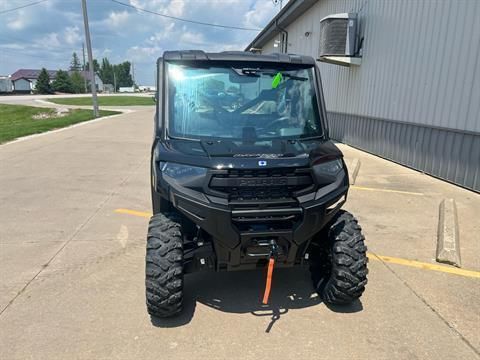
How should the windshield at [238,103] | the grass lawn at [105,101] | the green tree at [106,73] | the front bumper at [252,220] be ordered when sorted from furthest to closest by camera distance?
the green tree at [106,73], the grass lawn at [105,101], the windshield at [238,103], the front bumper at [252,220]

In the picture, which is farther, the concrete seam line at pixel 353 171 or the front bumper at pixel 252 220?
the concrete seam line at pixel 353 171

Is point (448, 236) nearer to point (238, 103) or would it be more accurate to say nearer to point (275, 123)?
point (275, 123)

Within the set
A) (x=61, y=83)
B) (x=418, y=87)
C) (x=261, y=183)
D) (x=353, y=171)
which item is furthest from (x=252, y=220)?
(x=61, y=83)

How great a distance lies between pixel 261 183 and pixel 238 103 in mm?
928

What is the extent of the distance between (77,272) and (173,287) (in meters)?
1.54

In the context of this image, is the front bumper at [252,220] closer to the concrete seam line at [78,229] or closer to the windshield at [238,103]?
the windshield at [238,103]

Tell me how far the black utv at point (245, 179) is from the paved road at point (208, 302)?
0.94ft

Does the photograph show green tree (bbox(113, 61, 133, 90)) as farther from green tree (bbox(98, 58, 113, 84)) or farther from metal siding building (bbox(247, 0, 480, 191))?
metal siding building (bbox(247, 0, 480, 191))

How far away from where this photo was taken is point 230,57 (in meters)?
3.50

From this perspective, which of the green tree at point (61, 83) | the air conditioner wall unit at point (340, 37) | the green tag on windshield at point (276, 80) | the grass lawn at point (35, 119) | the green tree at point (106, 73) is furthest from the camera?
the green tree at point (106, 73)

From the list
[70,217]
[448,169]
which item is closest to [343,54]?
[448,169]

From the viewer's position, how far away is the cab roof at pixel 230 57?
3.44m

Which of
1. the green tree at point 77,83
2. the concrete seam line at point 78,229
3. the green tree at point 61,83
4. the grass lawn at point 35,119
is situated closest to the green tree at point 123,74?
the green tree at point 77,83

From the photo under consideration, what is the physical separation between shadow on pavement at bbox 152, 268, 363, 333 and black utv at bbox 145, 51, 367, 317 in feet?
0.46
